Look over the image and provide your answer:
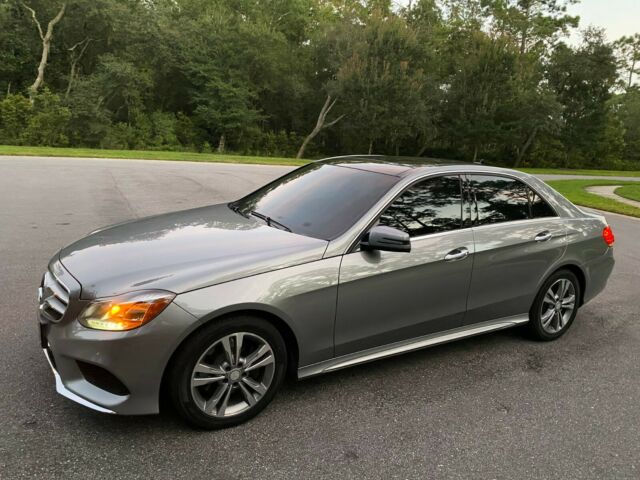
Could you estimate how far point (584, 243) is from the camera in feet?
15.0

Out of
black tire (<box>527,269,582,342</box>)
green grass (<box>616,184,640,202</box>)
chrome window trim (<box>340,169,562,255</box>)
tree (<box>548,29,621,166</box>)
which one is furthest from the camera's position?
tree (<box>548,29,621,166</box>)

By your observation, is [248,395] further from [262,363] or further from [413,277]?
[413,277]

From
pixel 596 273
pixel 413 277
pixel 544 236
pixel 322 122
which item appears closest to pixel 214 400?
pixel 413 277

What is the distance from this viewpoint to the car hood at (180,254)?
2.79 metres

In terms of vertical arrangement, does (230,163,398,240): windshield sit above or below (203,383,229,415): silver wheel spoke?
above

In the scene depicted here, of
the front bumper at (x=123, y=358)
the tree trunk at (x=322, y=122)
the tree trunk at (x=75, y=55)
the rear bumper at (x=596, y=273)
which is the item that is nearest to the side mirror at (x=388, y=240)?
the front bumper at (x=123, y=358)

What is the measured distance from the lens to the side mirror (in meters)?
3.23

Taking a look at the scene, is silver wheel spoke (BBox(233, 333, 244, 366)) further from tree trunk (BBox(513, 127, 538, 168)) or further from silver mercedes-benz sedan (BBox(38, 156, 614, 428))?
tree trunk (BBox(513, 127, 538, 168))

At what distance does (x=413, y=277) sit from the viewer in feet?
11.5

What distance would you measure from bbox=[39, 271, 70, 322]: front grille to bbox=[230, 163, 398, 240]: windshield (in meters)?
1.44

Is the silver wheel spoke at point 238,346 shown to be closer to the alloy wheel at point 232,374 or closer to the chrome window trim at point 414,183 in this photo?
the alloy wheel at point 232,374

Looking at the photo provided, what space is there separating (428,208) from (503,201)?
2.77 feet

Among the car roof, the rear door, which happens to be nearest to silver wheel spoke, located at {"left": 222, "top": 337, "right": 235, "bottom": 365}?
the car roof

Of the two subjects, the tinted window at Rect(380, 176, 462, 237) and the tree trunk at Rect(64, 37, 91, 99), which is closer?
the tinted window at Rect(380, 176, 462, 237)
